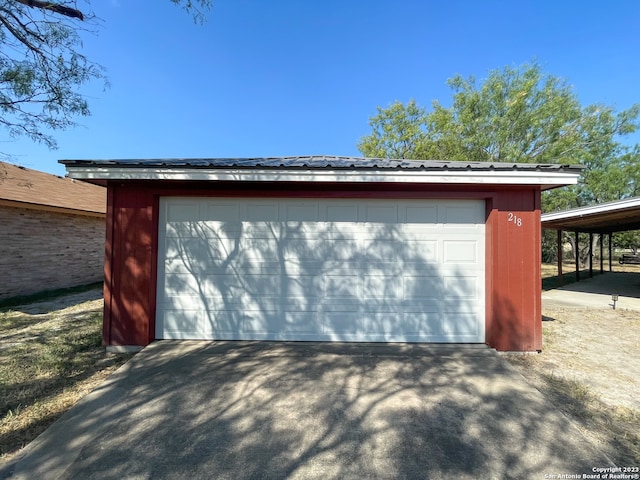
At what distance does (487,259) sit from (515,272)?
412 mm

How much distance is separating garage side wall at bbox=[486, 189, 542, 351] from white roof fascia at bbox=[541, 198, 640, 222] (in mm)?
6055

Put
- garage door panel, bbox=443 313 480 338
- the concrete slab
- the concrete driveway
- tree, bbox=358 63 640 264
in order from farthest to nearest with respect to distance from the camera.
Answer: tree, bbox=358 63 640 264 < the concrete slab < garage door panel, bbox=443 313 480 338 < the concrete driveway

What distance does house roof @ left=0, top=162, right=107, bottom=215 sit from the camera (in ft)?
27.8

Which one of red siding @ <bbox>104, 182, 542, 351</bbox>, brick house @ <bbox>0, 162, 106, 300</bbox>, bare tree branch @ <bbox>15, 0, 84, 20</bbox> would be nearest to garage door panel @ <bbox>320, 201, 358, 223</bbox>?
red siding @ <bbox>104, 182, 542, 351</bbox>

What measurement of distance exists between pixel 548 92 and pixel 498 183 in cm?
1858

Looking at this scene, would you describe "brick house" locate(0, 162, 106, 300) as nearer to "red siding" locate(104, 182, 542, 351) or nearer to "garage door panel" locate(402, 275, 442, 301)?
"red siding" locate(104, 182, 542, 351)

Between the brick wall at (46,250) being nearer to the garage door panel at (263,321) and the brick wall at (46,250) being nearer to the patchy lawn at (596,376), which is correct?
the garage door panel at (263,321)

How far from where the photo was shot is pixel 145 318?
14.8 ft

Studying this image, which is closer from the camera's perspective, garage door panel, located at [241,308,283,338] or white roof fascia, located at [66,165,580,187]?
white roof fascia, located at [66,165,580,187]

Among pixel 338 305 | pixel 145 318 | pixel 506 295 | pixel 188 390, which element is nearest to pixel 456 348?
pixel 506 295

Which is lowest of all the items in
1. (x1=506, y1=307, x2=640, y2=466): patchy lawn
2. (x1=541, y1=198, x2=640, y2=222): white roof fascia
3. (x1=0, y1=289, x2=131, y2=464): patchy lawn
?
(x1=0, y1=289, x2=131, y2=464): patchy lawn

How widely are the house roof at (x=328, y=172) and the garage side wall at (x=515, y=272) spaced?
391 millimetres

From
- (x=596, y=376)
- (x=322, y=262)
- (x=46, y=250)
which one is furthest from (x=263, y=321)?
(x=46, y=250)

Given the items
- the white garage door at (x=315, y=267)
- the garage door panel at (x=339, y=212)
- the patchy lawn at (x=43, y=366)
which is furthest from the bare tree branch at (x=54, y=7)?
the patchy lawn at (x=43, y=366)
